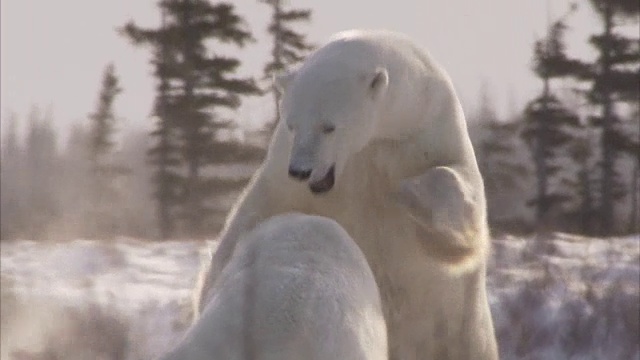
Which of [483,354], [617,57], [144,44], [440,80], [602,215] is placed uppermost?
[440,80]

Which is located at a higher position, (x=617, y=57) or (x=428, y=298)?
(x=428, y=298)

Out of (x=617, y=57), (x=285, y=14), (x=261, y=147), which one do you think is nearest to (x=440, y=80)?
(x=261, y=147)

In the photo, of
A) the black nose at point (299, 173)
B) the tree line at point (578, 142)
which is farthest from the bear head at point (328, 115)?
the tree line at point (578, 142)

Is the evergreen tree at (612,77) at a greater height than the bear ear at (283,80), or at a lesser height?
lesser

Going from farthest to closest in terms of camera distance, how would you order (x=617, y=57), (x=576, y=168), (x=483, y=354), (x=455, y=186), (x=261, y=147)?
(x=576, y=168)
(x=617, y=57)
(x=261, y=147)
(x=483, y=354)
(x=455, y=186)

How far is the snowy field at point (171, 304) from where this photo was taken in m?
7.96

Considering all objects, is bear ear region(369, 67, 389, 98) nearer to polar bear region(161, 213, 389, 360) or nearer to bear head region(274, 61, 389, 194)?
bear head region(274, 61, 389, 194)

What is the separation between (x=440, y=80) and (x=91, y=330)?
191 inches

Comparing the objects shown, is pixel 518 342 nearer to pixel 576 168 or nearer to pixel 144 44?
pixel 144 44

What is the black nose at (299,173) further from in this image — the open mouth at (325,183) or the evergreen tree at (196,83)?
the evergreen tree at (196,83)

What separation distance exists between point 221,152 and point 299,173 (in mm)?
16089

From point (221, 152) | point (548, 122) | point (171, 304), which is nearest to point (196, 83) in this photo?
point (221, 152)

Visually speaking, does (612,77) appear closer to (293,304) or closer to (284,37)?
(284,37)

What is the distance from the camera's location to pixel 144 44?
2045 centimetres
